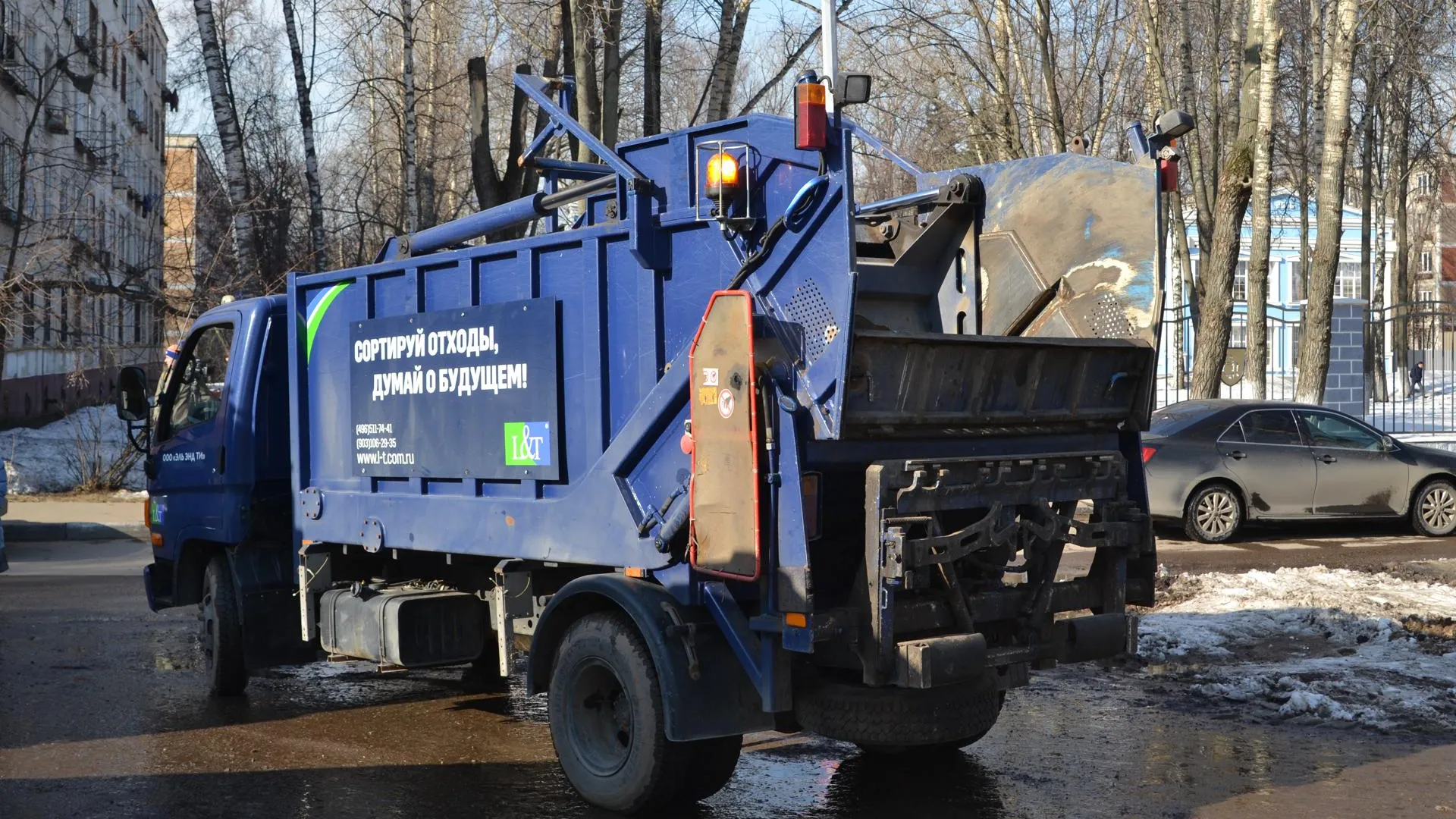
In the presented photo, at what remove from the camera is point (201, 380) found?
8789 mm

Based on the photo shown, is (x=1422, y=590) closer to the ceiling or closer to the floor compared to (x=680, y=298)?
closer to the floor

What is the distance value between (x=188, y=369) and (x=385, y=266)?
96.3 inches

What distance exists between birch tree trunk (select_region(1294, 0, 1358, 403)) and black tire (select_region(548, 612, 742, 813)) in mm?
16088

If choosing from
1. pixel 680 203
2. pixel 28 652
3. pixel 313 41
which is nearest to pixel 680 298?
pixel 680 203

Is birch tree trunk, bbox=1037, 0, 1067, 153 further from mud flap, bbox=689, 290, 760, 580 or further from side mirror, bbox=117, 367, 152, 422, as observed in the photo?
mud flap, bbox=689, 290, 760, 580

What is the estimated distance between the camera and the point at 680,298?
18.6 ft

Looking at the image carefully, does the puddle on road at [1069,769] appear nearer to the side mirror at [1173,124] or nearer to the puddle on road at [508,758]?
the puddle on road at [508,758]

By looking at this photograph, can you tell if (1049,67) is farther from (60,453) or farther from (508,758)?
(508,758)

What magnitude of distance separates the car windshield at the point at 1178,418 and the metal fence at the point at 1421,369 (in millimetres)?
7337

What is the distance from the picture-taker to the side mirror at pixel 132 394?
28.6 ft

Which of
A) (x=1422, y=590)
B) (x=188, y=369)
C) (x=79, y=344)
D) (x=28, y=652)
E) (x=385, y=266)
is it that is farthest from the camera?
(x=79, y=344)

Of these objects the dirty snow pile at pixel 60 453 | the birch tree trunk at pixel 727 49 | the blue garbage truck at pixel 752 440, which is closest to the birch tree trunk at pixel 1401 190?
the birch tree trunk at pixel 727 49

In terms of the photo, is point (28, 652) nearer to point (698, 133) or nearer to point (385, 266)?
point (385, 266)

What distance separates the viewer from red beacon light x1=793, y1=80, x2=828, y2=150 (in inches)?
201
